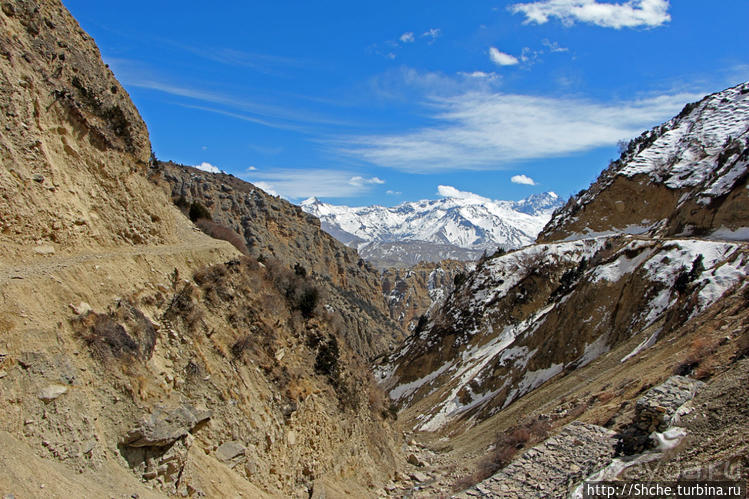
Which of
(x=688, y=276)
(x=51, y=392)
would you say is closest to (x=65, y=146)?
(x=51, y=392)

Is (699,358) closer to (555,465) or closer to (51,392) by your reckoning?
(555,465)

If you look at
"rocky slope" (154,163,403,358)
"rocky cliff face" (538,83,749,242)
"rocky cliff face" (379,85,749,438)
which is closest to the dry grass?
"rocky cliff face" (379,85,749,438)

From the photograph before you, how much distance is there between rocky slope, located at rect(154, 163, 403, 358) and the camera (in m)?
99.4

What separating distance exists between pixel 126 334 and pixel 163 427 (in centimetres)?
290

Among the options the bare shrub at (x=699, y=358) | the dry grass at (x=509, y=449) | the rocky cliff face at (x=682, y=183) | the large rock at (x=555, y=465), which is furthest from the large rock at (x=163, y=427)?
the rocky cliff face at (x=682, y=183)

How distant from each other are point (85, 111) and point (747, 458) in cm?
2177

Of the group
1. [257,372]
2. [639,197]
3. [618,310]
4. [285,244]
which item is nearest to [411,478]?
[257,372]

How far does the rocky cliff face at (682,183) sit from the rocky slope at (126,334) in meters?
39.7

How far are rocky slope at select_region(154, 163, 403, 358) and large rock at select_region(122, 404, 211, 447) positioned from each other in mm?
75787

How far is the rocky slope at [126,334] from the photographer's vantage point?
10.3 m

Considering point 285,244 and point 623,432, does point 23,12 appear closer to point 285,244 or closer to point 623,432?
point 623,432

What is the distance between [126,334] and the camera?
1297 centimetres

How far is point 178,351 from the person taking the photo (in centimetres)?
1459

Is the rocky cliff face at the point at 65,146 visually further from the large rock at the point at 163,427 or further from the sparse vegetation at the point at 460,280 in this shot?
the sparse vegetation at the point at 460,280
